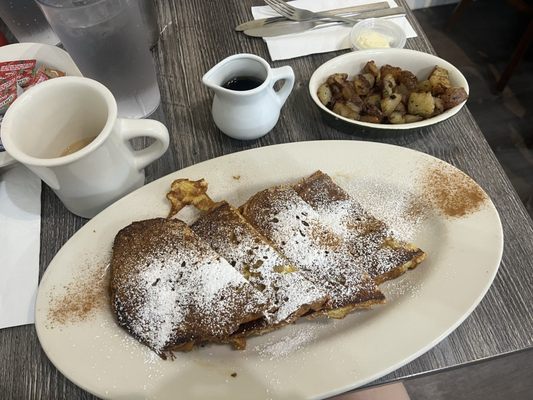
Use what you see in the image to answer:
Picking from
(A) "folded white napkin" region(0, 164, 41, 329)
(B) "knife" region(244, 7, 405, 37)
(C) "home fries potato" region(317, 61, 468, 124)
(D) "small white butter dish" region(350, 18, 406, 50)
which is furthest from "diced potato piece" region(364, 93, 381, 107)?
(A) "folded white napkin" region(0, 164, 41, 329)

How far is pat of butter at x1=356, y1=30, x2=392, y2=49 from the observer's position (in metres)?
1.44

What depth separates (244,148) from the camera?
1.30 metres

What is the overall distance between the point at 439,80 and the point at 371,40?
1.02 ft

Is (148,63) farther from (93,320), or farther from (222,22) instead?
(93,320)

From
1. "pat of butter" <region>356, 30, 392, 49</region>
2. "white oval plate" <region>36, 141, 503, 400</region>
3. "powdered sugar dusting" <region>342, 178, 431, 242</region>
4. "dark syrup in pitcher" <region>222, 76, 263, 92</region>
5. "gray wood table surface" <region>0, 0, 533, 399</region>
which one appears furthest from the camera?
Answer: "pat of butter" <region>356, 30, 392, 49</region>

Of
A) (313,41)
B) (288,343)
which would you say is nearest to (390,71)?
(313,41)

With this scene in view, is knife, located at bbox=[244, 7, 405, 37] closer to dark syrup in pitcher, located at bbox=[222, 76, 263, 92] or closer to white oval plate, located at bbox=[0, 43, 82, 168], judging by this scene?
dark syrup in pitcher, located at bbox=[222, 76, 263, 92]

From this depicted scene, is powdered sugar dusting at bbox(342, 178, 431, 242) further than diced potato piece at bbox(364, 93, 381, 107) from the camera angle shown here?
No

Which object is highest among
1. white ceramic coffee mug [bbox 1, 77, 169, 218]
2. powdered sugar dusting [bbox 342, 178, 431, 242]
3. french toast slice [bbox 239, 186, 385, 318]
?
white ceramic coffee mug [bbox 1, 77, 169, 218]

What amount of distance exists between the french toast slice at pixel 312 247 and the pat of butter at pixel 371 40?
0.66 m

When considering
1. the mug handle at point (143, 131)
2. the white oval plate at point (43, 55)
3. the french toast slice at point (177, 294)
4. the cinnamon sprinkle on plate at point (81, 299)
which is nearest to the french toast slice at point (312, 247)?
the french toast slice at point (177, 294)

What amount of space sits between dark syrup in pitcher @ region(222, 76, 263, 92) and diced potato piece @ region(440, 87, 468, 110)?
53 cm

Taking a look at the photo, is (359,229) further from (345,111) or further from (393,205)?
(345,111)

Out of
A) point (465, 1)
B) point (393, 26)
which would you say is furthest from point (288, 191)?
point (465, 1)
